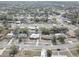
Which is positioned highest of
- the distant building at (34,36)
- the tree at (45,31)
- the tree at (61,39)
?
the tree at (45,31)

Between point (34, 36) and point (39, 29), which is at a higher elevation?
point (39, 29)

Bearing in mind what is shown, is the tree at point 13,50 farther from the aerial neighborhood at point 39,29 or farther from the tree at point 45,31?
the tree at point 45,31

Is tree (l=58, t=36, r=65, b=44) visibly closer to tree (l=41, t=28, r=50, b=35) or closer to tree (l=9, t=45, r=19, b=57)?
tree (l=41, t=28, r=50, b=35)

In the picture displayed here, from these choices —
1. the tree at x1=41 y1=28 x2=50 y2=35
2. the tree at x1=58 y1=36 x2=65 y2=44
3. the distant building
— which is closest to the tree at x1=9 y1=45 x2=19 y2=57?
the distant building

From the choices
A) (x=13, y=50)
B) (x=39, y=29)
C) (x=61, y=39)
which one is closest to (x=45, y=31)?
(x=39, y=29)

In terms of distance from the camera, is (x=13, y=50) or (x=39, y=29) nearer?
(x=13, y=50)

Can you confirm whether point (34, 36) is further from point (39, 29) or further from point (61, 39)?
point (61, 39)

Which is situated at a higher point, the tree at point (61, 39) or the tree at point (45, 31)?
the tree at point (45, 31)

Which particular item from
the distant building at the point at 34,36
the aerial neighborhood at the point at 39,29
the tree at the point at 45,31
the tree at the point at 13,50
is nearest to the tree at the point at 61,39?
the aerial neighborhood at the point at 39,29

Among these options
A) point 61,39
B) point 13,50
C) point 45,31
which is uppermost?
point 45,31

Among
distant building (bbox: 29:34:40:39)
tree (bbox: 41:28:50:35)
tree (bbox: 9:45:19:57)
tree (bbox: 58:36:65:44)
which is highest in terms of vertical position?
tree (bbox: 41:28:50:35)

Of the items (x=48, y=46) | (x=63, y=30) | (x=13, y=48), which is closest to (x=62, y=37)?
(x=63, y=30)
